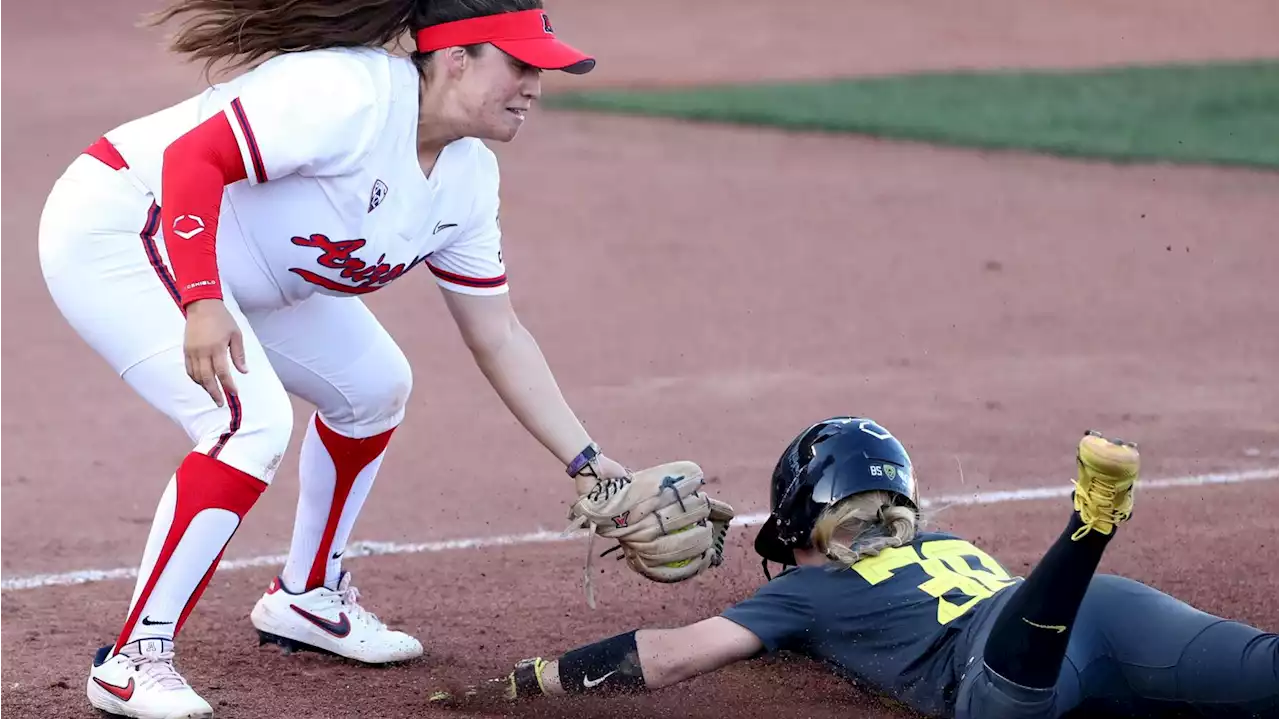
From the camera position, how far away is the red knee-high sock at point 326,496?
4090 millimetres

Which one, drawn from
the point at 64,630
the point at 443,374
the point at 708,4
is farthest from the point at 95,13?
the point at 64,630

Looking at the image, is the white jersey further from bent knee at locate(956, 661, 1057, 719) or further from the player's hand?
bent knee at locate(956, 661, 1057, 719)

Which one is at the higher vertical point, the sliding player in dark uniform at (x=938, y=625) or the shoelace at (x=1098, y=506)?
the shoelace at (x=1098, y=506)

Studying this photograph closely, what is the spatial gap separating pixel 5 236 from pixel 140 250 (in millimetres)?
6121

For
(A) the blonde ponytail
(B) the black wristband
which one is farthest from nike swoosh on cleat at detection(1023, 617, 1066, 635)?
(B) the black wristband

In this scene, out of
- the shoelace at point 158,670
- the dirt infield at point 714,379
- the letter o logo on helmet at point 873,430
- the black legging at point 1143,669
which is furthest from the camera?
the dirt infield at point 714,379

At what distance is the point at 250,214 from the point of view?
3.55 meters

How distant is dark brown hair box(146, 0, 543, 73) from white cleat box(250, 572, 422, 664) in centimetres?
142

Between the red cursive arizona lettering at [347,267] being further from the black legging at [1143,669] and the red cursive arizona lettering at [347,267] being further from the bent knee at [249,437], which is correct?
the black legging at [1143,669]

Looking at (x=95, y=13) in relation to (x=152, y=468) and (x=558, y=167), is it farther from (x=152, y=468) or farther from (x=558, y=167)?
(x=152, y=468)

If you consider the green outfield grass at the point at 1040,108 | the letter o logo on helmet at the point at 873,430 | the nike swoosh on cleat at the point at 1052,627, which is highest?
the letter o logo on helmet at the point at 873,430

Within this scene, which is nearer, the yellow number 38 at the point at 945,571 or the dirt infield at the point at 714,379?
the yellow number 38 at the point at 945,571

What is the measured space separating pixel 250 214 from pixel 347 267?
24 cm

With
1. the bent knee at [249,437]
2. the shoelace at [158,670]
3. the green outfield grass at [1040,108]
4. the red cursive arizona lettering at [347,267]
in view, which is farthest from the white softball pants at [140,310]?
the green outfield grass at [1040,108]
